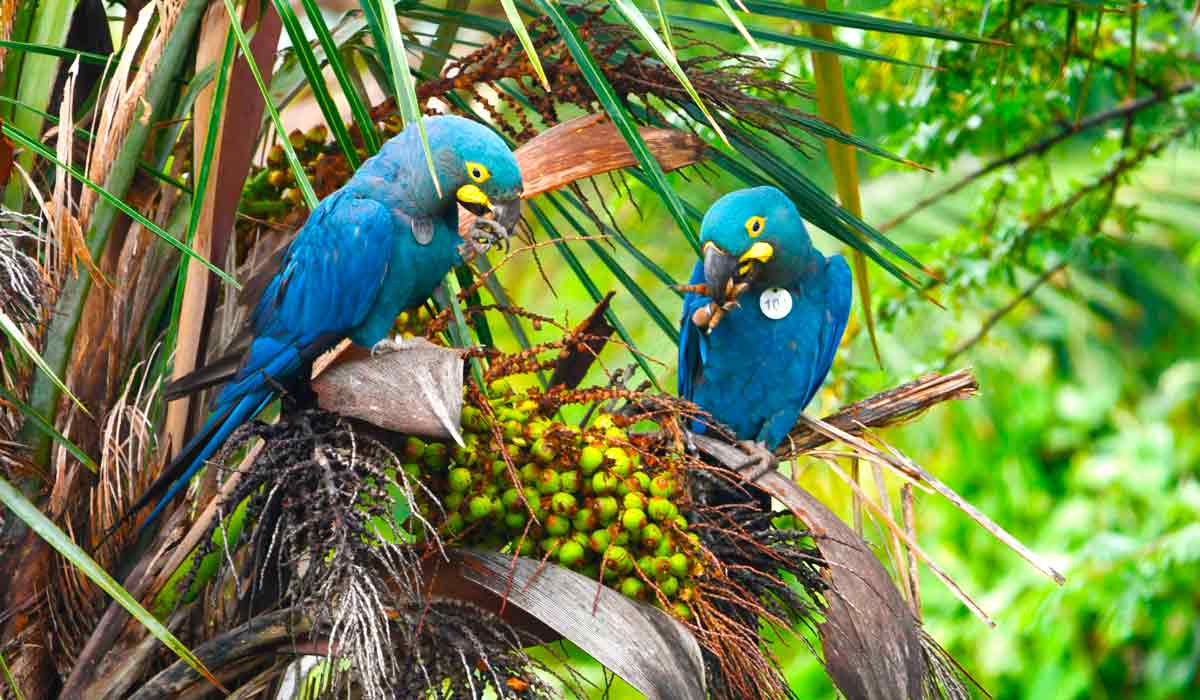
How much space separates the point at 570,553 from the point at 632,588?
0.30ft

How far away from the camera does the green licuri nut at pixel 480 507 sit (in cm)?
163

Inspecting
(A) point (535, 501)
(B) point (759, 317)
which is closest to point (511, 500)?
(A) point (535, 501)

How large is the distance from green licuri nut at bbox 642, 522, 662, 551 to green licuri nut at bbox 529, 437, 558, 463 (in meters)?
0.16

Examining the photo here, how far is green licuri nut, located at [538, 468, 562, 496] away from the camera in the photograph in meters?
1.64

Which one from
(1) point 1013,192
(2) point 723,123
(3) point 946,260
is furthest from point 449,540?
(1) point 1013,192

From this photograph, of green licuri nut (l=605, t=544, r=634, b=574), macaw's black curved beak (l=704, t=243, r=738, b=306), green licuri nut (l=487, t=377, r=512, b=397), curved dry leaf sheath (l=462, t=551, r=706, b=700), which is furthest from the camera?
macaw's black curved beak (l=704, t=243, r=738, b=306)

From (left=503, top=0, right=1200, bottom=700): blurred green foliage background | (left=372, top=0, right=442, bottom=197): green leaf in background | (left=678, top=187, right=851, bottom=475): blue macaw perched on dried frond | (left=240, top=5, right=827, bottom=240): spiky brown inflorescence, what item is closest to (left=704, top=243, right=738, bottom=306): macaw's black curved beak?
(left=678, top=187, right=851, bottom=475): blue macaw perched on dried frond

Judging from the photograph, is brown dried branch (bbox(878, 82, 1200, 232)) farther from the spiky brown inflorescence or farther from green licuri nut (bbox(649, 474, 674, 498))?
green licuri nut (bbox(649, 474, 674, 498))

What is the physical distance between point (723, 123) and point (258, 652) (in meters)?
1.11

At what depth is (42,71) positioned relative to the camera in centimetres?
190

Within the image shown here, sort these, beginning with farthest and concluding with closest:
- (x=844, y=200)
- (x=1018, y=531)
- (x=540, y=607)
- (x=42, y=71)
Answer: (x=1018, y=531), (x=844, y=200), (x=42, y=71), (x=540, y=607)

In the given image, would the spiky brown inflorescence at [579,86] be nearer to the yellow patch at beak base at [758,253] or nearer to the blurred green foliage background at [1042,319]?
the yellow patch at beak base at [758,253]

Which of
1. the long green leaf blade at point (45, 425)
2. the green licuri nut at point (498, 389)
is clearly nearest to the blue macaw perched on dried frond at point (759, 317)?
the green licuri nut at point (498, 389)

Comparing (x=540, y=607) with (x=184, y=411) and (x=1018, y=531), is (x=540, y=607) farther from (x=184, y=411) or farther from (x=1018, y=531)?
(x=1018, y=531)
